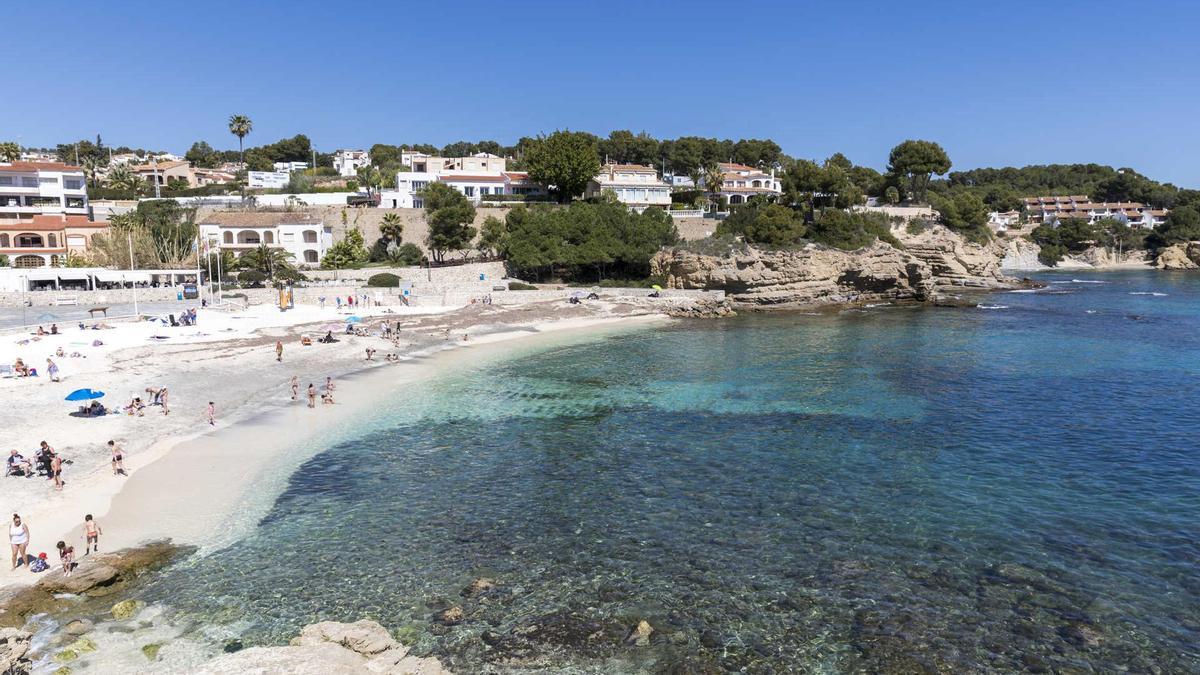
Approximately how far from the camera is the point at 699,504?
21.5m

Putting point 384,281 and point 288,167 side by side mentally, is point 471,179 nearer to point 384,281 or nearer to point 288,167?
point 384,281

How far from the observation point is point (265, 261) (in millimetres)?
66000

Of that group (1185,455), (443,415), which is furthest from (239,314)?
(1185,455)

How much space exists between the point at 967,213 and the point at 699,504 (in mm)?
86923

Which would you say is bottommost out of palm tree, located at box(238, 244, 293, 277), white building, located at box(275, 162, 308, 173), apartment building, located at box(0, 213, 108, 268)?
palm tree, located at box(238, 244, 293, 277)

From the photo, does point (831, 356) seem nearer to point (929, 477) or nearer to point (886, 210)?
point (929, 477)

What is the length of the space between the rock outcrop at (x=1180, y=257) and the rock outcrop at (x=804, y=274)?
71.9 meters

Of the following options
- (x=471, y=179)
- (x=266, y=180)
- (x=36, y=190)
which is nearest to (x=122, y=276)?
(x=36, y=190)

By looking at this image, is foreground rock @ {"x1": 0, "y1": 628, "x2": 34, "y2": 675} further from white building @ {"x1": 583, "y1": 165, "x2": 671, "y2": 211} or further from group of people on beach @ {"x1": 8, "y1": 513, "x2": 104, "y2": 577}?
white building @ {"x1": 583, "y1": 165, "x2": 671, "y2": 211}

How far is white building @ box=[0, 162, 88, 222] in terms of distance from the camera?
73.8 m

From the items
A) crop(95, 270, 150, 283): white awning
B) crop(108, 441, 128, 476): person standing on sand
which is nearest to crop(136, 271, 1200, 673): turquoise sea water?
crop(108, 441, 128, 476): person standing on sand

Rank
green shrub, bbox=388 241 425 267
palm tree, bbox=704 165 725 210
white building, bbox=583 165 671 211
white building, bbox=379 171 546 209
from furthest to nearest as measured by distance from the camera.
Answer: palm tree, bbox=704 165 725 210, white building, bbox=583 165 671 211, white building, bbox=379 171 546 209, green shrub, bbox=388 241 425 267

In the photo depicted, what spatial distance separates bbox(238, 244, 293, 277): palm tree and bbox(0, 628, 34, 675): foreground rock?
2132 inches

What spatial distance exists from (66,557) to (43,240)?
6480 cm
